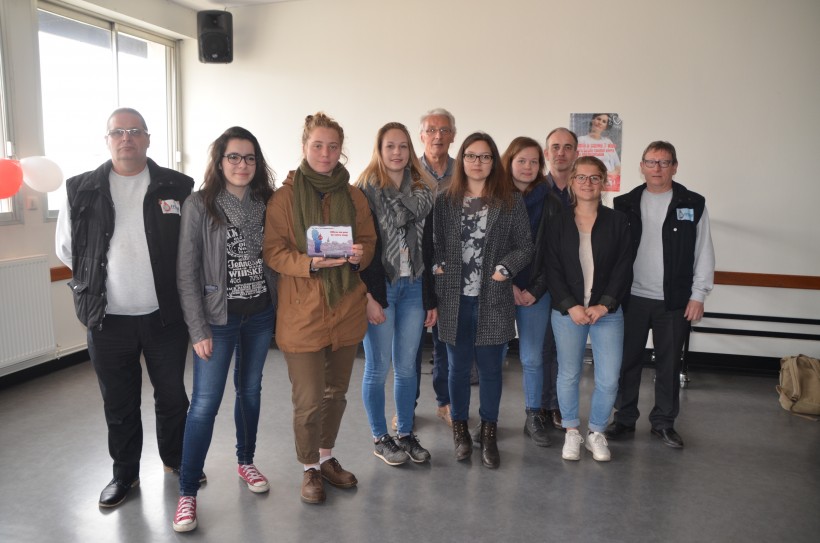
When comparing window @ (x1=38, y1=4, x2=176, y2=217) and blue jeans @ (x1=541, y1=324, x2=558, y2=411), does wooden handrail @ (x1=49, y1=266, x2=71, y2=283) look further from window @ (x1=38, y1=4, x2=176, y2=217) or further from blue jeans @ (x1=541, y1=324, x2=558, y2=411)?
blue jeans @ (x1=541, y1=324, x2=558, y2=411)

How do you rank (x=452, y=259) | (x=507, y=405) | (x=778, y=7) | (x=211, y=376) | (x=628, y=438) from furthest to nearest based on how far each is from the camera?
(x=778, y=7), (x=507, y=405), (x=628, y=438), (x=452, y=259), (x=211, y=376)

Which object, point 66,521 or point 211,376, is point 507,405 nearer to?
point 211,376

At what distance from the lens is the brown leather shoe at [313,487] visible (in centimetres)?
260

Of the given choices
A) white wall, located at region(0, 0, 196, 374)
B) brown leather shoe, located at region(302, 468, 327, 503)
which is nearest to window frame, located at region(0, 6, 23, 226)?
white wall, located at region(0, 0, 196, 374)

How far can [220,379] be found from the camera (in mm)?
2414

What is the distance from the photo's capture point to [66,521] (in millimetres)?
2471

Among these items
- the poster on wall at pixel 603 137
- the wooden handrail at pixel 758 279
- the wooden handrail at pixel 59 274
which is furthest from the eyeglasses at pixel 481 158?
the wooden handrail at pixel 59 274

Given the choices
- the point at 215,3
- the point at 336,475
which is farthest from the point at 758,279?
the point at 215,3

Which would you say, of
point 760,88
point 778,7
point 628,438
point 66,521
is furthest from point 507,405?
point 778,7

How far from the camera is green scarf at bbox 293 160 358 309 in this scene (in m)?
2.40

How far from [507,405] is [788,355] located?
236cm

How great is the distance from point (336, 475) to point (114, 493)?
3.08 feet

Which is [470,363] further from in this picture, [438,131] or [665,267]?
[438,131]

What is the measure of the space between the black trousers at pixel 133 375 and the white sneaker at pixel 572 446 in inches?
73.5
